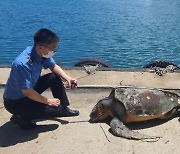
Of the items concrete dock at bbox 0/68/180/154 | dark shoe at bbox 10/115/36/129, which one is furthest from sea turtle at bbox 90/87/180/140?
dark shoe at bbox 10/115/36/129

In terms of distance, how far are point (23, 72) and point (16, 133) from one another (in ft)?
3.36

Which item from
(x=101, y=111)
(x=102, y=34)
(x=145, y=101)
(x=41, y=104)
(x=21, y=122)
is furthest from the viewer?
(x=102, y=34)

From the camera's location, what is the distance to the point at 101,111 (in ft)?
16.1

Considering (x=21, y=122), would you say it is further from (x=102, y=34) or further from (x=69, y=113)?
(x=102, y=34)

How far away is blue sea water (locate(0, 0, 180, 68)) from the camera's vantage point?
13.3m

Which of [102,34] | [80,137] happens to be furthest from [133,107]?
[102,34]

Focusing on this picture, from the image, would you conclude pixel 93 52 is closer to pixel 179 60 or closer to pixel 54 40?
pixel 179 60

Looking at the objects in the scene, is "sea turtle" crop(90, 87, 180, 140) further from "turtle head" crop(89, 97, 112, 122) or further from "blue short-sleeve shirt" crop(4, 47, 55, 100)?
"blue short-sleeve shirt" crop(4, 47, 55, 100)

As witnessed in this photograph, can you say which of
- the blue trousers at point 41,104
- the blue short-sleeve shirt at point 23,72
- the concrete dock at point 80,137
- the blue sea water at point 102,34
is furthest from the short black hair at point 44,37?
the blue sea water at point 102,34

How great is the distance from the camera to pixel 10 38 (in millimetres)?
16297

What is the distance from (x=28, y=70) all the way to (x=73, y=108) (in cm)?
154

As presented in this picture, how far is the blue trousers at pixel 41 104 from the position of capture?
4406 millimetres

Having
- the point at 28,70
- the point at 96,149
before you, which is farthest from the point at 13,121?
the point at 96,149

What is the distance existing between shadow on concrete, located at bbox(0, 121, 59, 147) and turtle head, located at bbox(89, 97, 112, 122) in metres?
0.53
